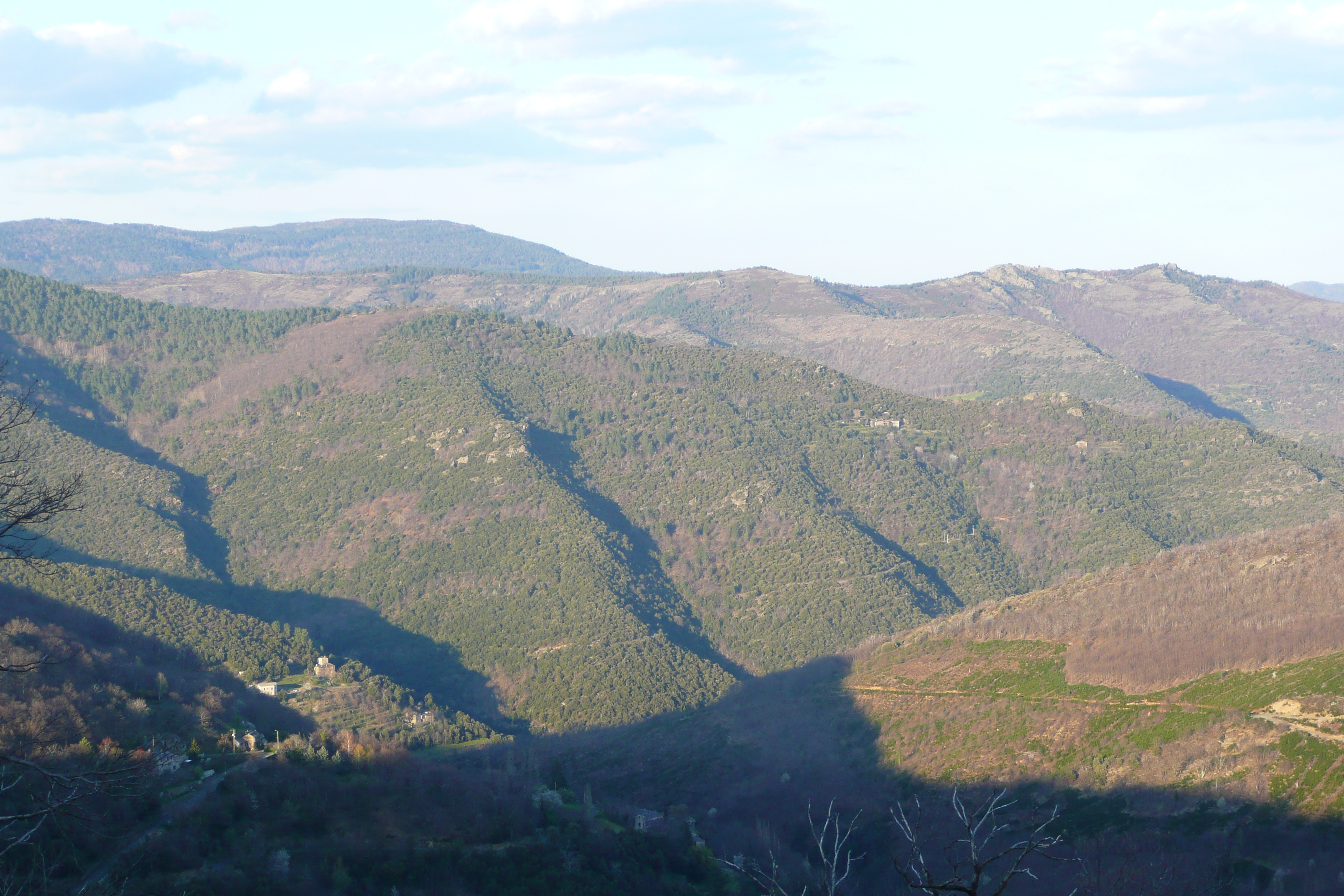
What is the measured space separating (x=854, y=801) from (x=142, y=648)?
6456 centimetres

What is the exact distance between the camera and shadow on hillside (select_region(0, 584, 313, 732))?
91.9 meters

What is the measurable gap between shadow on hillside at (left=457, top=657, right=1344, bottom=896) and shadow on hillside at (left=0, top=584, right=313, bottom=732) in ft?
56.6

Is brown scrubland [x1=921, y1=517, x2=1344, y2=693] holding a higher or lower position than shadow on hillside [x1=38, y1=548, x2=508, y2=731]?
higher

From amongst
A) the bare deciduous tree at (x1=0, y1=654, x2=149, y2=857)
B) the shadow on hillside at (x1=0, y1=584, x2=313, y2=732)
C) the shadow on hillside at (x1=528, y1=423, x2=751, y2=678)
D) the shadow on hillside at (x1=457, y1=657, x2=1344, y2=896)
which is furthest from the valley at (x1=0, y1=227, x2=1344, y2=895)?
the bare deciduous tree at (x1=0, y1=654, x2=149, y2=857)

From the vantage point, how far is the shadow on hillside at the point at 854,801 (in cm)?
6519

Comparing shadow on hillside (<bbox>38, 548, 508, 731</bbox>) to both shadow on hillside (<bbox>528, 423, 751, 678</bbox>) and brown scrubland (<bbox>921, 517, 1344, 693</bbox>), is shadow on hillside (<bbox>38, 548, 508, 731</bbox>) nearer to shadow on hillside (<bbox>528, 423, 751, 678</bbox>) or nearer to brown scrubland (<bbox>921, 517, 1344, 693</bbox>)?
shadow on hillside (<bbox>528, 423, 751, 678</bbox>)

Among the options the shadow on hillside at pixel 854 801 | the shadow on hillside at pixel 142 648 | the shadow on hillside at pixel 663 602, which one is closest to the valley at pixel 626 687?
the shadow on hillside at pixel 854 801

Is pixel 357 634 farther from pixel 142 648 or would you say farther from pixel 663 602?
pixel 142 648

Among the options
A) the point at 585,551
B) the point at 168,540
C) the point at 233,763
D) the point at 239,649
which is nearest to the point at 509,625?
the point at 585,551

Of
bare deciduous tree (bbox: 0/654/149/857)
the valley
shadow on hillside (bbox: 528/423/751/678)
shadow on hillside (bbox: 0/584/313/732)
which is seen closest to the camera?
bare deciduous tree (bbox: 0/654/149/857)

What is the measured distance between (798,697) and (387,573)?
7809 cm

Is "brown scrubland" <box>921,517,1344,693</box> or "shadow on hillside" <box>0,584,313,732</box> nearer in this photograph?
"shadow on hillside" <box>0,584,313,732</box>

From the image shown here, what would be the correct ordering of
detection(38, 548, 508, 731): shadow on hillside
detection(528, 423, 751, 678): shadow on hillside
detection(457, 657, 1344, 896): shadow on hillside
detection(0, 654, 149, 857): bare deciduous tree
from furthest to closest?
detection(528, 423, 751, 678): shadow on hillside
detection(38, 548, 508, 731): shadow on hillside
detection(457, 657, 1344, 896): shadow on hillside
detection(0, 654, 149, 857): bare deciduous tree

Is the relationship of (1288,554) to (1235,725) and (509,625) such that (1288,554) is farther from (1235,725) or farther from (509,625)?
(509,625)
